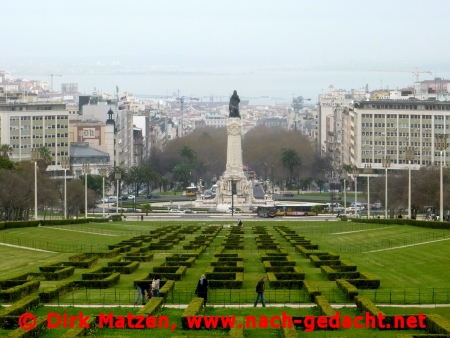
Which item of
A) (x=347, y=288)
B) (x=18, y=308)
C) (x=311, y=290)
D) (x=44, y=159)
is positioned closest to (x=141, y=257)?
(x=311, y=290)

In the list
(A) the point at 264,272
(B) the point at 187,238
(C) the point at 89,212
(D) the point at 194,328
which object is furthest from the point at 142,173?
(D) the point at 194,328

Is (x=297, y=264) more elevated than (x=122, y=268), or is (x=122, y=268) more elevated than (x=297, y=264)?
(x=122, y=268)

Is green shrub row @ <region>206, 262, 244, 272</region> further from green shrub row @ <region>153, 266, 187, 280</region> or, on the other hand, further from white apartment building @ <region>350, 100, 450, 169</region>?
white apartment building @ <region>350, 100, 450, 169</region>

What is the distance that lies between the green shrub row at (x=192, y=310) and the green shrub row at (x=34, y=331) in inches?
182

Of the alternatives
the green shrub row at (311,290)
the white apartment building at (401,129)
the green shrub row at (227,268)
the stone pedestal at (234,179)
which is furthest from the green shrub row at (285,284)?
the white apartment building at (401,129)

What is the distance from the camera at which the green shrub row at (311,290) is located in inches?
1871

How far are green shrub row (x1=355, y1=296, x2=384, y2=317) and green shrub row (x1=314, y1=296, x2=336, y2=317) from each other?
120 centimetres

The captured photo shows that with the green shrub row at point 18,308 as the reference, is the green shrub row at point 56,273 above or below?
above

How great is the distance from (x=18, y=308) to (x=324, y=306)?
1093 centimetres

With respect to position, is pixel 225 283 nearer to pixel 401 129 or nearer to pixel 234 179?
pixel 234 179

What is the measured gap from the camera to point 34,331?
1491 inches

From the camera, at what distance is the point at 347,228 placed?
10144 cm

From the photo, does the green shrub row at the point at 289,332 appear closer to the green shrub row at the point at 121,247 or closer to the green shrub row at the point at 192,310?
the green shrub row at the point at 192,310

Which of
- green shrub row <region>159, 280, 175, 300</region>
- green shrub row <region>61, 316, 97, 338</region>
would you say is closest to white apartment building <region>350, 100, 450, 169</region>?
green shrub row <region>159, 280, 175, 300</region>
